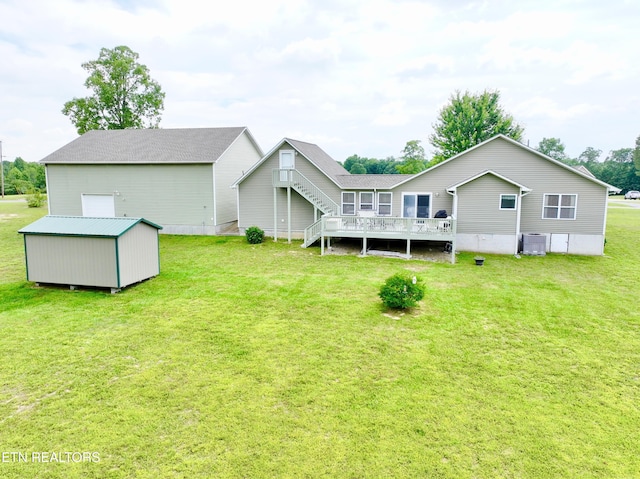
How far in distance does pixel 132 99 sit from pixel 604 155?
121 metres

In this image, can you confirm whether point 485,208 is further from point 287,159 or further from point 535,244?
point 287,159

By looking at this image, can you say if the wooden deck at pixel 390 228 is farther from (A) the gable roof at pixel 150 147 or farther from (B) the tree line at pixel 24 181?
(B) the tree line at pixel 24 181

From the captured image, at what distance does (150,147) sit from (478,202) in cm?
2045

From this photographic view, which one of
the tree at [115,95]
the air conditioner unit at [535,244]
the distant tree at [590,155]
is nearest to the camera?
the air conditioner unit at [535,244]

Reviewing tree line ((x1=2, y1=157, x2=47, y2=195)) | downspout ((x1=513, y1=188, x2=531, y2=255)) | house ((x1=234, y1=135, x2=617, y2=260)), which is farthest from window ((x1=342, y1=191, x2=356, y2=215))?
tree line ((x1=2, y1=157, x2=47, y2=195))

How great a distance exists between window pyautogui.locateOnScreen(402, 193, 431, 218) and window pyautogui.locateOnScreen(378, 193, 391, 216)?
89 cm

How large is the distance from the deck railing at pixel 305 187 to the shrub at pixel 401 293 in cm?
1096

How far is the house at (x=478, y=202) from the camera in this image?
1806 centimetres

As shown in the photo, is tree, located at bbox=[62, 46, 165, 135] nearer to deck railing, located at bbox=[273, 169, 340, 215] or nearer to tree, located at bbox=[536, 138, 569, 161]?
deck railing, located at bbox=[273, 169, 340, 215]

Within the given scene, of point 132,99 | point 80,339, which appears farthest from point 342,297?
point 132,99

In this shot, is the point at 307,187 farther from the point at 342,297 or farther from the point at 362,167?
the point at 362,167

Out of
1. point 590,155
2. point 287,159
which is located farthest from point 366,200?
point 590,155

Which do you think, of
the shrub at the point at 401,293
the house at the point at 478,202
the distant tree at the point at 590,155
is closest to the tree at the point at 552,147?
the distant tree at the point at 590,155

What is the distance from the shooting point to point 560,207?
61.4 feet
